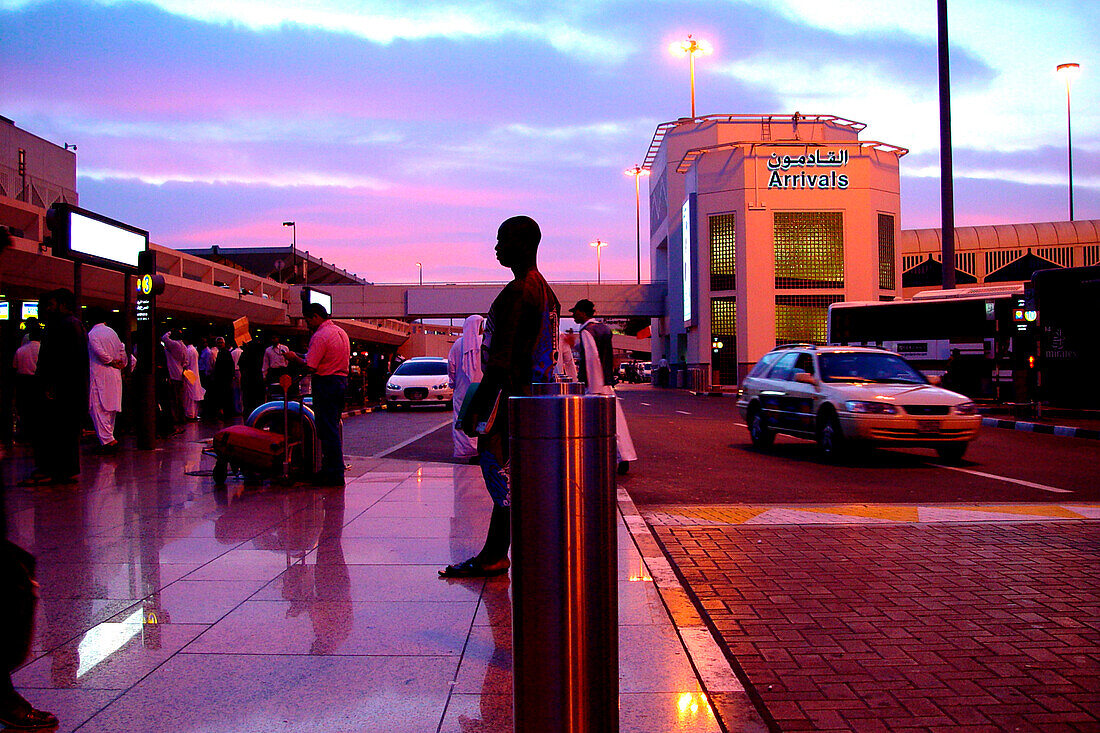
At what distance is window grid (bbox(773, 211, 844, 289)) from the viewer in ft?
150

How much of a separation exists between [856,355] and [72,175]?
37189 mm

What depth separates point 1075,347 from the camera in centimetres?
2216

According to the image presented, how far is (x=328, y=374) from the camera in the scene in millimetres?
Answer: 8586

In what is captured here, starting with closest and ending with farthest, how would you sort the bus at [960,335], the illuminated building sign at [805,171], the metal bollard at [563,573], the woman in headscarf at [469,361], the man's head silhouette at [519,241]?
1. the metal bollard at [563,573]
2. the man's head silhouette at [519,241]
3. the woman in headscarf at [469,361]
4. the bus at [960,335]
5. the illuminated building sign at [805,171]

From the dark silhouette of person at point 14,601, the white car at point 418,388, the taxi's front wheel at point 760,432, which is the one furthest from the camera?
the white car at point 418,388

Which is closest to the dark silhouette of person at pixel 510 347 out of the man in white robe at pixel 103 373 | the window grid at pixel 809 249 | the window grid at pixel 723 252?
the man in white robe at pixel 103 373

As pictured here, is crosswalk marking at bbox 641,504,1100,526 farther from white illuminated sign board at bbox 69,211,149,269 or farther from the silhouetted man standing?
white illuminated sign board at bbox 69,211,149,269

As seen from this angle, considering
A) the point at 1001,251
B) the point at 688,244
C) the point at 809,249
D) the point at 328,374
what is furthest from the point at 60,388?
the point at 1001,251

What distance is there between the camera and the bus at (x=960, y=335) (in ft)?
83.0

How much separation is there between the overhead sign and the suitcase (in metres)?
4.02

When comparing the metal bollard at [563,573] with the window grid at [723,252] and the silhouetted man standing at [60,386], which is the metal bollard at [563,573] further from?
the window grid at [723,252]

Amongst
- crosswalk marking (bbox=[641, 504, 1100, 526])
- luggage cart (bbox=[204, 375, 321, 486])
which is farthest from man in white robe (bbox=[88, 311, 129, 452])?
crosswalk marking (bbox=[641, 504, 1100, 526])

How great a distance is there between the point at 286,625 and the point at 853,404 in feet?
29.1

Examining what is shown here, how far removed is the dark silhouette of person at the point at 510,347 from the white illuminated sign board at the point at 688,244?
43287 mm
